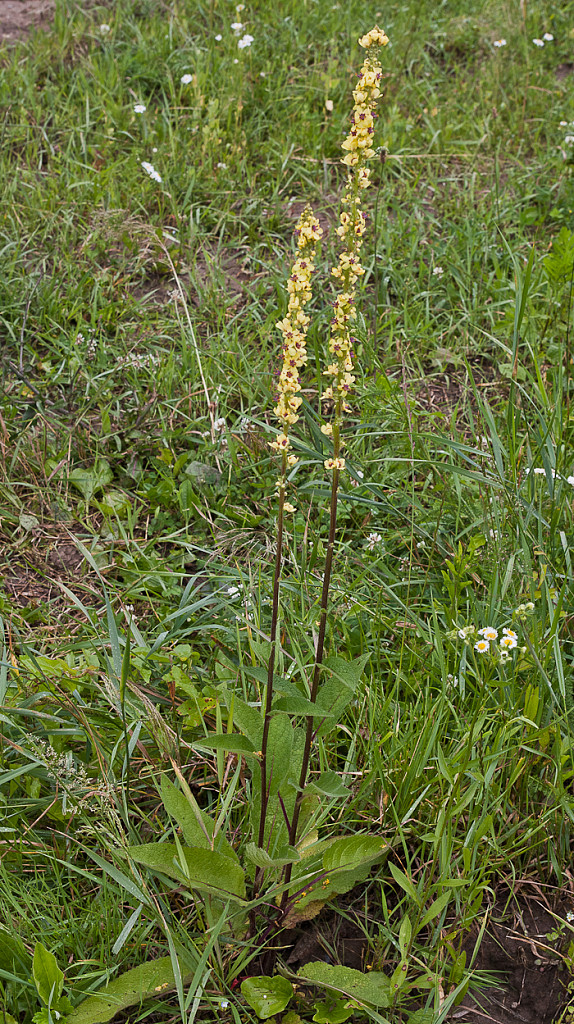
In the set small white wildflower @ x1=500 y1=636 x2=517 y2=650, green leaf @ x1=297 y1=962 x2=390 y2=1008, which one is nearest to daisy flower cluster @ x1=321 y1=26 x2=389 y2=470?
small white wildflower @ x1=500 y1=636 x2=517 y2=650

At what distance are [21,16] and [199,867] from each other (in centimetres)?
465

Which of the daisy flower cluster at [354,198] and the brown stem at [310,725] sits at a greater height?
the daisy flower cluster at [354,198]

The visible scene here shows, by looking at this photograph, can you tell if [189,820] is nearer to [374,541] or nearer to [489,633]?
[489,633]

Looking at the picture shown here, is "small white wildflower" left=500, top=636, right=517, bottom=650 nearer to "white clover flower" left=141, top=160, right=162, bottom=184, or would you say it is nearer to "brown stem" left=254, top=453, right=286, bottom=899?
"brown stem" left=254, top=453, right=286, bottom=899

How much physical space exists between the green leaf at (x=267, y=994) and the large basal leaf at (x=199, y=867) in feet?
0.48

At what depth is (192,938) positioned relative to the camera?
1.63 m

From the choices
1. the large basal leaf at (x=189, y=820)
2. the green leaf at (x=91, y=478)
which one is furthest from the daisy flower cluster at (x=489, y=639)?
the green leaf at (x=91, y=478)

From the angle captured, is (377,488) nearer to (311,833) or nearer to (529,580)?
(529,580)

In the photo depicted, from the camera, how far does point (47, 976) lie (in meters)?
1.45

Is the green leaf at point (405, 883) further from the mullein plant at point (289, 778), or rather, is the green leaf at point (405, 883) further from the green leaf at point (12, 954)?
the green leaf at point (12, 954)

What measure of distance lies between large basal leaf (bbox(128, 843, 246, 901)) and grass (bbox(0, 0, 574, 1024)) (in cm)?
9

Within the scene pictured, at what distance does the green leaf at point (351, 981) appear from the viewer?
4.81 feet

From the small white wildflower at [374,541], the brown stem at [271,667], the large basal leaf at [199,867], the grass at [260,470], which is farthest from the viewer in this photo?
the small white wildflower at [374,541]

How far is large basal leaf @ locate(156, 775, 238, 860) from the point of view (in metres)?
1.55
